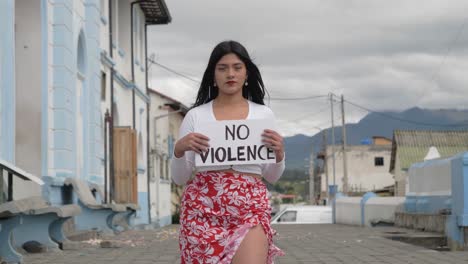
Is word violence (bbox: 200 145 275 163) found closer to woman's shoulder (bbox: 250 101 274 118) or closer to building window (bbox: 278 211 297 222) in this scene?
woman's shoulder (bbox: 250 101 274 118)

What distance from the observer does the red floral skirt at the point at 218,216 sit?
181 inches

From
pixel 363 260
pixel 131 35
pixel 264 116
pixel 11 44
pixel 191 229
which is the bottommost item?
pixel 363 260

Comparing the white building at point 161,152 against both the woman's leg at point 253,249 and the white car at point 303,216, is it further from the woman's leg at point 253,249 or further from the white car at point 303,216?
the woman's leg at point 253,249

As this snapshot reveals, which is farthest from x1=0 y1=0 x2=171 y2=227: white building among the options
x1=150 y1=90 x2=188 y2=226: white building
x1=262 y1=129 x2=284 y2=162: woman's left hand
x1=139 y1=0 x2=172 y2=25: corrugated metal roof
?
x1=150 y1=90 x2=188 y2=226: white building

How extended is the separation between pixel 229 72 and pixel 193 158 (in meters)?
0.50

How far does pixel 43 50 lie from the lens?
15766 mm

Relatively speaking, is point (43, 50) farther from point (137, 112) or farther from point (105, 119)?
point (137, 112)

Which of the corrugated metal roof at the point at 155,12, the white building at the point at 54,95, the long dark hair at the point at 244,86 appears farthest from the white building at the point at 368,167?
the long dark hair at the point at 244,86

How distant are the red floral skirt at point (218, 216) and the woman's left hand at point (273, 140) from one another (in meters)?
0.22

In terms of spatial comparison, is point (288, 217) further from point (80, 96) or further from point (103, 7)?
point (80, 96)

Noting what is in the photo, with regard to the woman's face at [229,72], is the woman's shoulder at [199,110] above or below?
below

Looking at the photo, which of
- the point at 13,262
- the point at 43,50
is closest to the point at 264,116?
the point at 13,262

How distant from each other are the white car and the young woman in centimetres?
2752

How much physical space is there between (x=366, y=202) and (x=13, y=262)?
21340 mm
